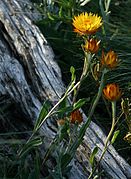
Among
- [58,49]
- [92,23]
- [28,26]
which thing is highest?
[92,23]

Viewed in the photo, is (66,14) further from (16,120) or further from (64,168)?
(64,168)

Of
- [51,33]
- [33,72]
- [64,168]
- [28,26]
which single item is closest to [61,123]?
[64,168]

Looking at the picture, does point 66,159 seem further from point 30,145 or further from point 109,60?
point 109,60

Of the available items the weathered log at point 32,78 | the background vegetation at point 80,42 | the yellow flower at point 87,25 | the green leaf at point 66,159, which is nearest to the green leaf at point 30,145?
the green leaf at point 66,159

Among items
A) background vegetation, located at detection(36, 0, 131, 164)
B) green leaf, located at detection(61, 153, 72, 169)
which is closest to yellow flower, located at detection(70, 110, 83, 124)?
green leaf, located at detection(61, 153, 72, 169)

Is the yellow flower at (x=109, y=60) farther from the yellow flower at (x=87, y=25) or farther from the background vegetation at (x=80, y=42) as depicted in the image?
the background vegetation at (x=80, y=42)

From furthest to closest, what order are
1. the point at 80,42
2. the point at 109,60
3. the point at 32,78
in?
1. the point at 80,42
2. the point at 32,78
3. the point at 109,60

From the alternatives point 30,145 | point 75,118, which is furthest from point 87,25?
point 30,145

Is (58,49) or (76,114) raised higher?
(76,114)
